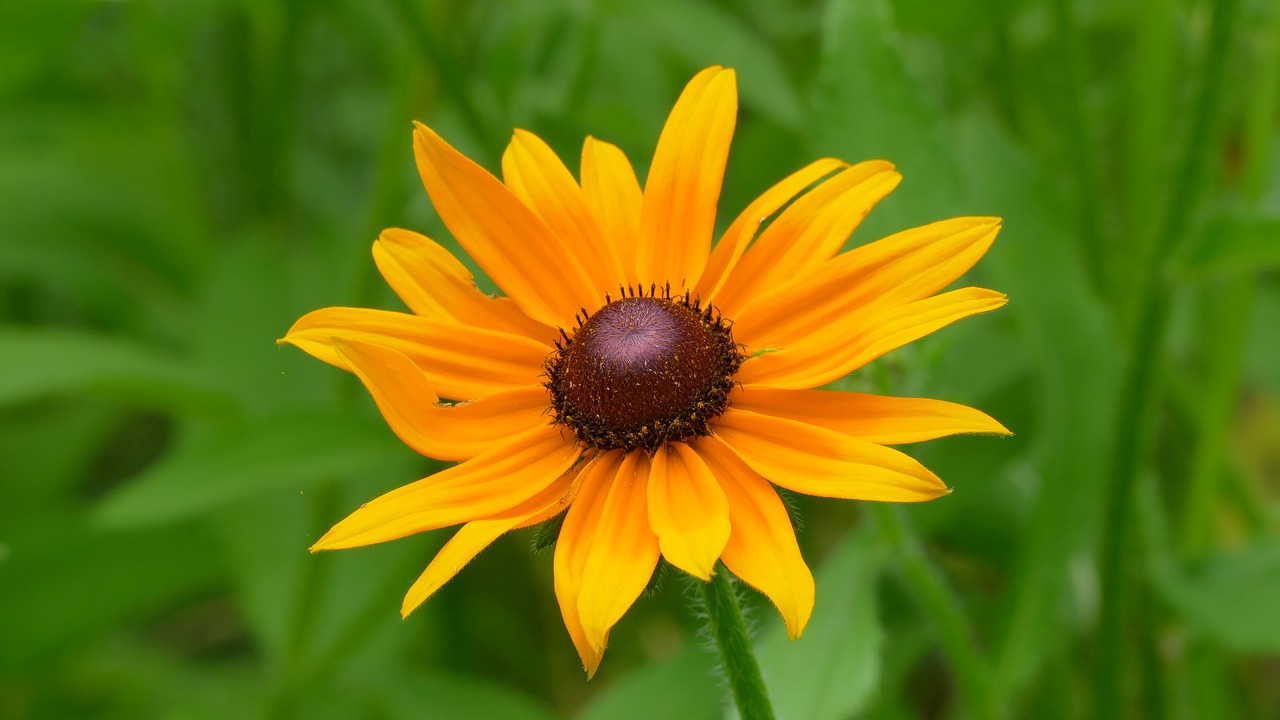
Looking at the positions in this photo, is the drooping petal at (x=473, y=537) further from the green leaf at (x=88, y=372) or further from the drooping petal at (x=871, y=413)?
the green leaf at (x=88, y=372)

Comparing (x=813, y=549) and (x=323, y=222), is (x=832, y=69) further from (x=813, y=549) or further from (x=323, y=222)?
(x=323, y=222)

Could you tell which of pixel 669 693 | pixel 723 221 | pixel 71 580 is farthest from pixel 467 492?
pixel 71 580

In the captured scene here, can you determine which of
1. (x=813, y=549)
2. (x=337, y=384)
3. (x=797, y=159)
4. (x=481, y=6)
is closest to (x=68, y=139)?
(x=481, y=6)

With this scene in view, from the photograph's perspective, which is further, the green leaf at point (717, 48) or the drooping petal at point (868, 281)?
the green leaf at point (717, 48)

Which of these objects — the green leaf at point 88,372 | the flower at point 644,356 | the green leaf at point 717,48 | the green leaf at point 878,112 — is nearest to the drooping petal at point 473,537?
the flower at point 644,356

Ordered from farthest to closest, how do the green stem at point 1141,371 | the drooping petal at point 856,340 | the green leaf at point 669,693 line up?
the green leaf at point 669,693
the green stem at point 1141,371
the drooping petal at point 856,340

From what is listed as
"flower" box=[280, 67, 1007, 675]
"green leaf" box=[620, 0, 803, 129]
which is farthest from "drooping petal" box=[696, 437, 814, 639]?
"green leaf" box=[620, 0, 803, 129]

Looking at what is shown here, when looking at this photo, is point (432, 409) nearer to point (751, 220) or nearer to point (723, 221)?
point (751, 220)
